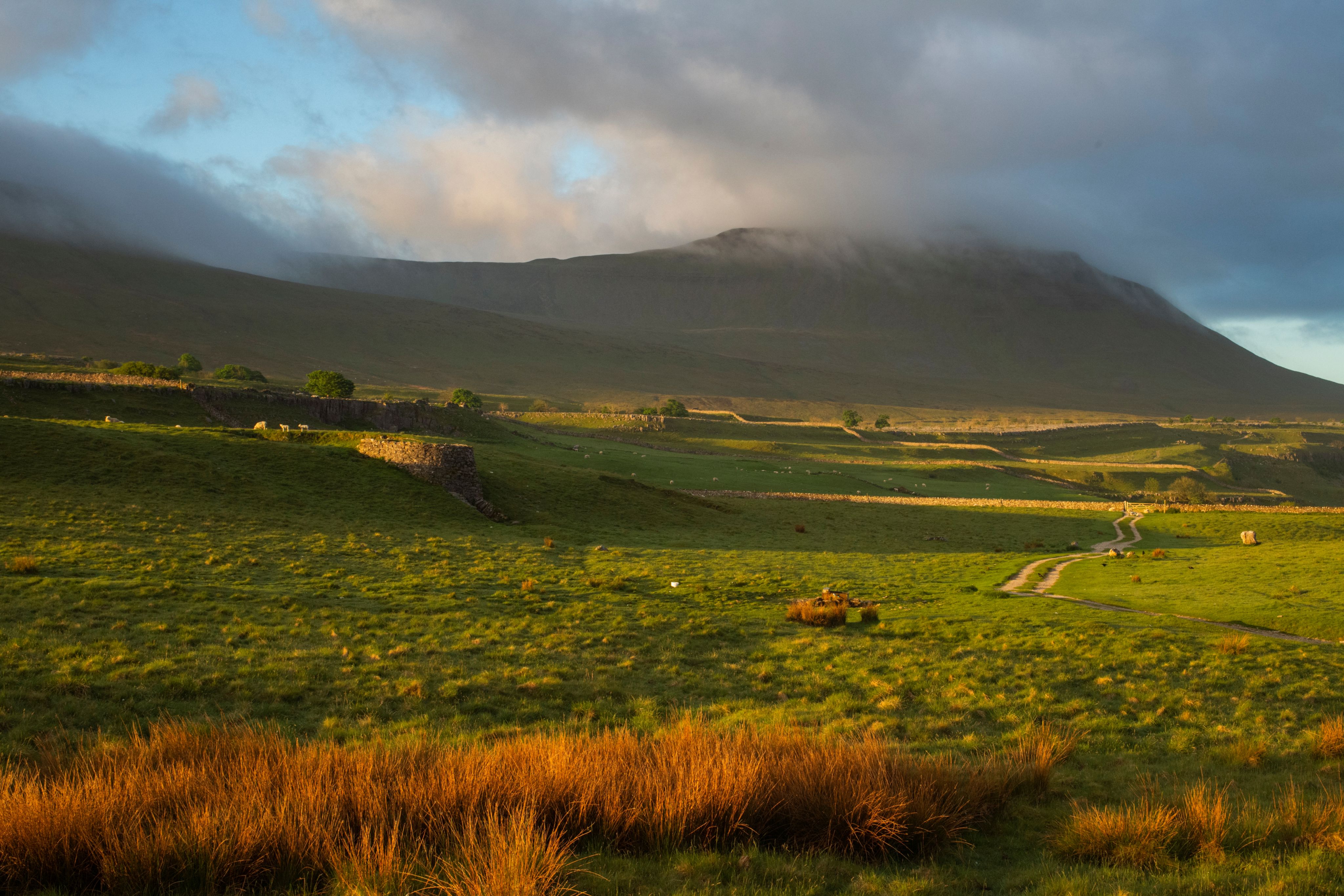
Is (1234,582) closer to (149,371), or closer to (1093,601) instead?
(1093,601)

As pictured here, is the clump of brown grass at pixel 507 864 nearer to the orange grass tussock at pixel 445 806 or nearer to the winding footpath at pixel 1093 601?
the orange grass tussock at pixel 445 806

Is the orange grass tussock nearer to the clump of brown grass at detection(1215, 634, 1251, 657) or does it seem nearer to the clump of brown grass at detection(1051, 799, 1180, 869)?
the clump of brown grass at detection(1051, 799, 1180, 869)

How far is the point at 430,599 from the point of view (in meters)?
15.9

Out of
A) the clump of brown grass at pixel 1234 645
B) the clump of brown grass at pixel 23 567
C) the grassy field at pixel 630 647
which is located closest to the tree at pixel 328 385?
the grassy field at pixel 630 647

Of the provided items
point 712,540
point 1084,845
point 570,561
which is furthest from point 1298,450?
point 1084,845

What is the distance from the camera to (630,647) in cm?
1370

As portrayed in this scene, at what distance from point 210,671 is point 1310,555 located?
3285cm

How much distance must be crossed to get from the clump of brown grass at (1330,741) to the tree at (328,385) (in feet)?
236

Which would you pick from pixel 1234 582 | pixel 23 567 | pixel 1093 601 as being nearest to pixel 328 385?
pixel 23 567

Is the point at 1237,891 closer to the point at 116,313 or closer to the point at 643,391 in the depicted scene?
the point at 643,391

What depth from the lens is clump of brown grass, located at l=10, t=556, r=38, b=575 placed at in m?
14.0

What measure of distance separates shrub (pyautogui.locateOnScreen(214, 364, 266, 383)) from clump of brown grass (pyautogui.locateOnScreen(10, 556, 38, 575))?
263ft

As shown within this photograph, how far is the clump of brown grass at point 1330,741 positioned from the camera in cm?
880

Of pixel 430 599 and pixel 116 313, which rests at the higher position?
pixel 116 313
